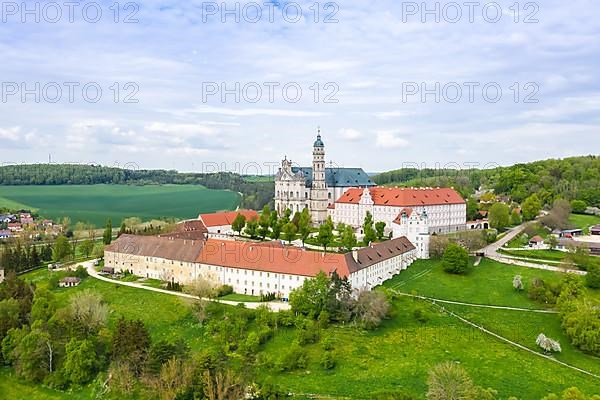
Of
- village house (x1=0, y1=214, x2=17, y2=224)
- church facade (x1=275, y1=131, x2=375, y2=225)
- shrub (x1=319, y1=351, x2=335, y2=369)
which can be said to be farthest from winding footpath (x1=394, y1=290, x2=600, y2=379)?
village house (x1=0, y1=214, x2=17, y2=224)

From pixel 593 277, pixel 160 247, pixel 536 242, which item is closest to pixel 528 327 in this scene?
pixel 593 277

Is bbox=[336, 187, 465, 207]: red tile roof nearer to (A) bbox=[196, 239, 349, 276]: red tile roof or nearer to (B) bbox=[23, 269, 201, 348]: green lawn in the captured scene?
(A) bbox=[196, 239, 349, 276]: red tile roof

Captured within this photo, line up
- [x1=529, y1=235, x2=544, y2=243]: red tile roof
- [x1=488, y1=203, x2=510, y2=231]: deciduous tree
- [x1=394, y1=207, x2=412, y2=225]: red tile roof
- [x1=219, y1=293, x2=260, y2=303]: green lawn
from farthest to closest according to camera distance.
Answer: [x1=488, y1=203, x2=510, y2=231]: deciduous tree → [x1=394, y1=207, x2=412, y2=225]: red tile roof → [x1=529, y1=235, x2=544, y2=243]: red tile roof → [x1=219, y1=293, x2=260, y2=303]: green lawn

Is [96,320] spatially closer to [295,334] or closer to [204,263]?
[204,263]

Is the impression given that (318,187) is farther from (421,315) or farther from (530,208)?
(421,315)

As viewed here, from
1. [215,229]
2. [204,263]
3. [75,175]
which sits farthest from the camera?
[75,175]

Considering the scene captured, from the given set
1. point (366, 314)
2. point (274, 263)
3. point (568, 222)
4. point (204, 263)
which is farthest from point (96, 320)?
point (568, 222)
